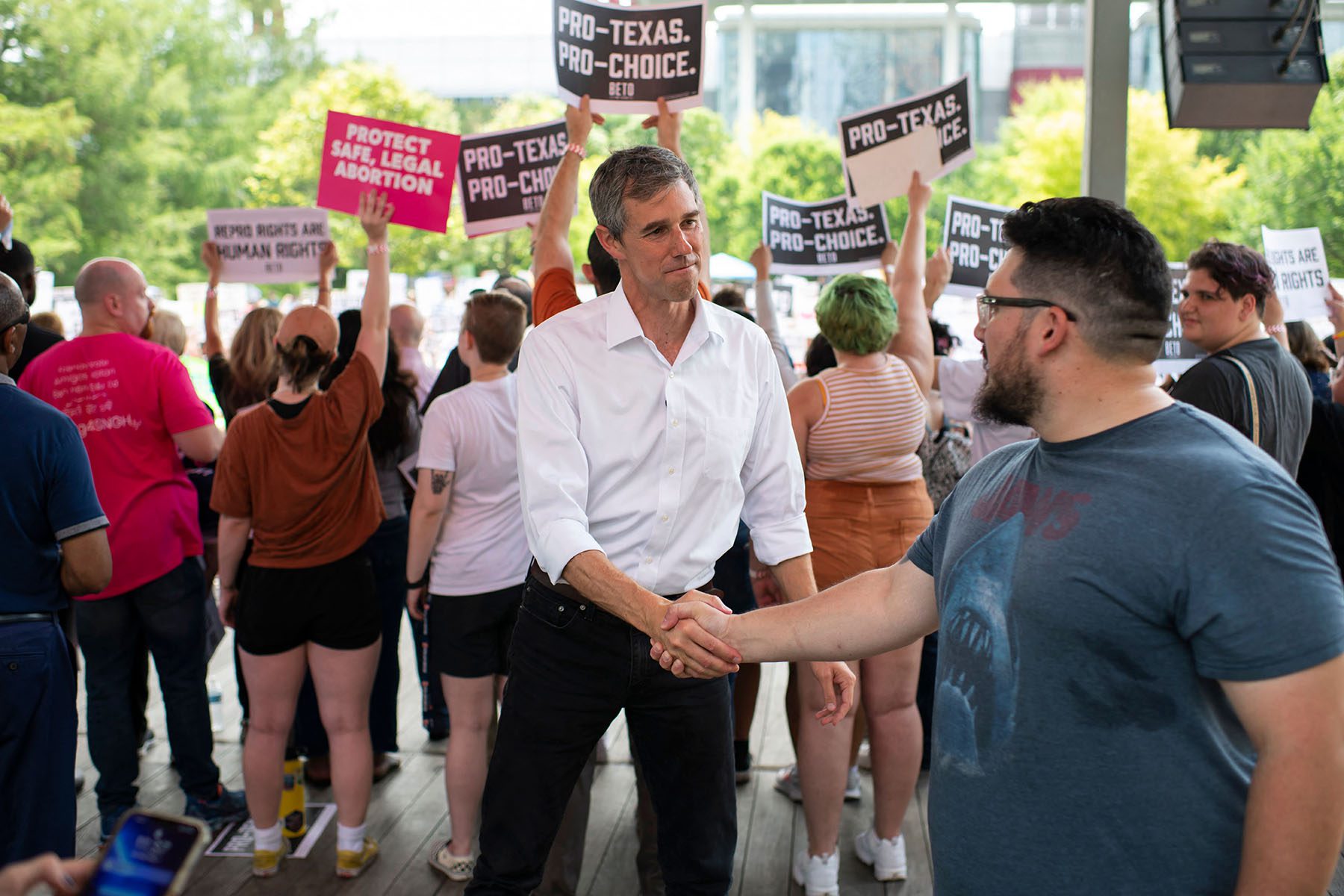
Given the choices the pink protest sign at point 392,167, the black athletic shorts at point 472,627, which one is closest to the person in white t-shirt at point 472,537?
the black athletic shorts at point 472,627

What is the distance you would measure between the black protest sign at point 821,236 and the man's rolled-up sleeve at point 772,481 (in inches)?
133

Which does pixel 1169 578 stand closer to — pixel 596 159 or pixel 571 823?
pixel 571 823

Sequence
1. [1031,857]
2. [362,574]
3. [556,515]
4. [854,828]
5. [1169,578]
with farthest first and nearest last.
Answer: [854,828]
[362,574]
[556,515]
[1031,857]
[1169,578]

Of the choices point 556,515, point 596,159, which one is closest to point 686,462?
point 556,515

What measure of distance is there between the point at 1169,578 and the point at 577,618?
1.25 meters

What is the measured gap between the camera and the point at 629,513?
237 centimetres

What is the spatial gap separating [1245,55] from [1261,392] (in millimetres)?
2246

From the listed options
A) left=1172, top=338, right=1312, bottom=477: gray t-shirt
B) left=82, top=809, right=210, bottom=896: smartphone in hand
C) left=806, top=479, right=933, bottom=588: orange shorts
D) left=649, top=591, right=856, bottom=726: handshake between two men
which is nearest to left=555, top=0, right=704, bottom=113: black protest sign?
left=806, top=479, right=933, bottom=588: orange shorts

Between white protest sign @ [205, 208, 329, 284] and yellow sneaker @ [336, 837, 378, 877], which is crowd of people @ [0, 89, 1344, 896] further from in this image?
white protest sign @ [205, 208, 329, 284]

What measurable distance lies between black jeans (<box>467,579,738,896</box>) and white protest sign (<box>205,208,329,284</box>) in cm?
328

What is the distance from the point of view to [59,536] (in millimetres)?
2674

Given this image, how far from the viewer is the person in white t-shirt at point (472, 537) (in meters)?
3.44

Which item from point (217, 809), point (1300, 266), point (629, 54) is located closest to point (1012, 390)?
point (629, 54)

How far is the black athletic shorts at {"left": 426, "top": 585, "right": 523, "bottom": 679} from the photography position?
3506mm
